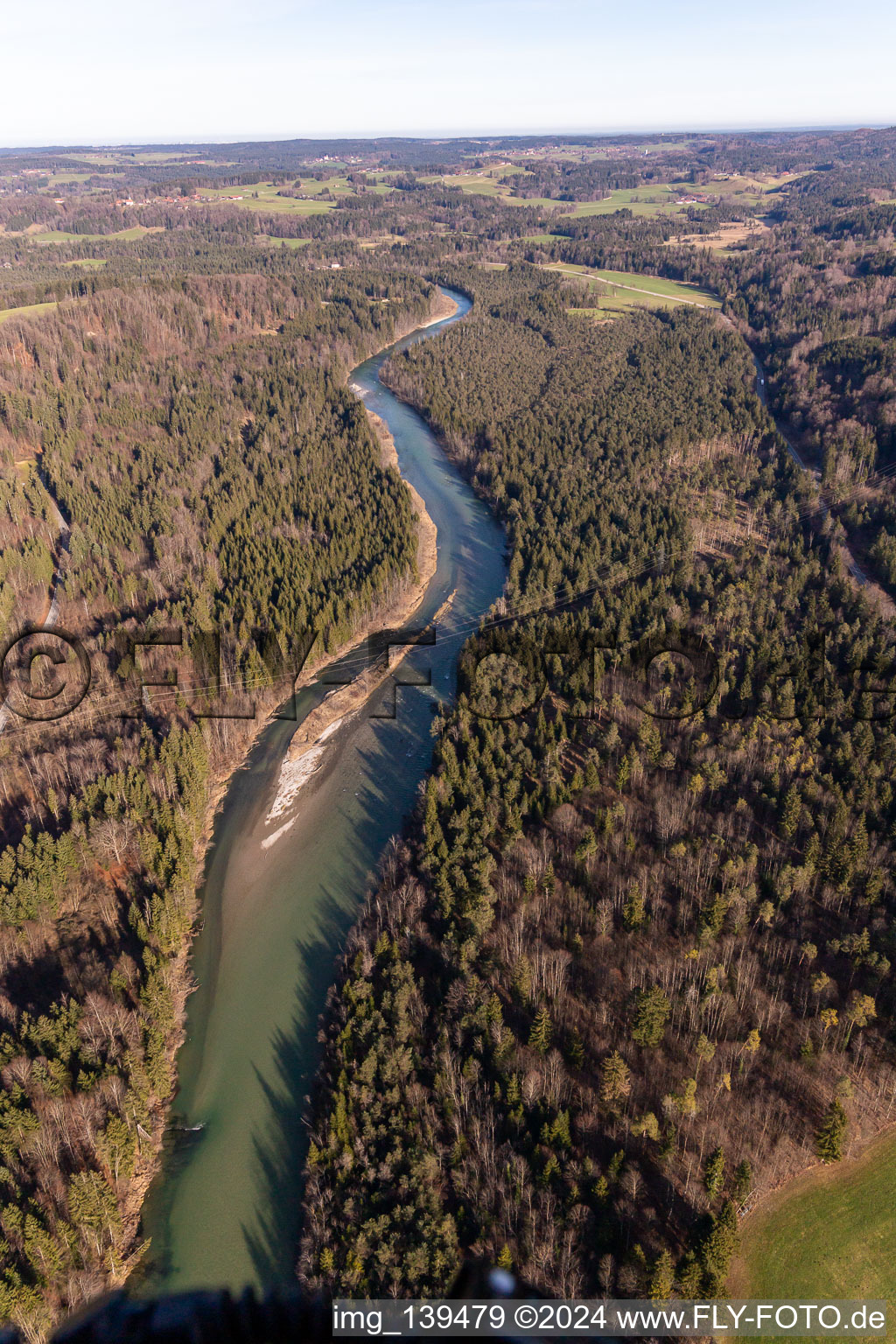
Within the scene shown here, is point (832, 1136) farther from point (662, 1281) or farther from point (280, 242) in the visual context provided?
point (280, 242)

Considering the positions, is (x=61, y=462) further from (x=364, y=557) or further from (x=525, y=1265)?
(x=525, y=1265)

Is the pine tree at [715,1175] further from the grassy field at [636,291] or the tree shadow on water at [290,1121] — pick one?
the grassy field at [636,291]

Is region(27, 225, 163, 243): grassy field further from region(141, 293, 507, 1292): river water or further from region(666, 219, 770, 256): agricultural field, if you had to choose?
region(141, 293, 507, 1292): river water

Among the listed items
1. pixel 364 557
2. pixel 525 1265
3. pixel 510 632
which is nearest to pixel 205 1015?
pixel 525 1265

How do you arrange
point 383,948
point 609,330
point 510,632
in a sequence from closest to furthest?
point 383,948 < point 510,632 < point 609,330

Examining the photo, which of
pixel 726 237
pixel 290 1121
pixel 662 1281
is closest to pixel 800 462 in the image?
pixel 662 1281

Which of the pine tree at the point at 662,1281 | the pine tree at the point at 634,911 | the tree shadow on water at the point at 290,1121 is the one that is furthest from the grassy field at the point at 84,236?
the pine tree at the point at 662,1281
